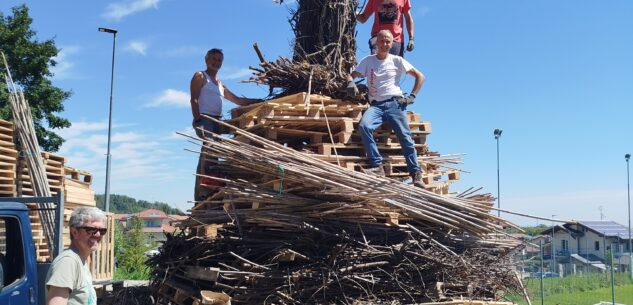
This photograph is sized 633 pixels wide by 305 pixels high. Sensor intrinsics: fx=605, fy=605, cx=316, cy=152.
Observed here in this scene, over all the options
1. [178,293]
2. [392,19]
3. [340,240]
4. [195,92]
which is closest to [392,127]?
[340,240]

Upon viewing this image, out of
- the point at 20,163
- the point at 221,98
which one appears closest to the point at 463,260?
the point at 221,98

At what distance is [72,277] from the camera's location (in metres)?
3.39

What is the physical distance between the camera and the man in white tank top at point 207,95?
7781mm

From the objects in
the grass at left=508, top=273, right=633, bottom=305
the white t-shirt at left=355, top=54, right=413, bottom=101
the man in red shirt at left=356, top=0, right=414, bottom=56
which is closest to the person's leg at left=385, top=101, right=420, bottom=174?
the white t-shirt at left=355, top=54, right=413, bottom=101

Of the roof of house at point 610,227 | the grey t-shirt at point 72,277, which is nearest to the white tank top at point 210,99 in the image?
the grey t-shirt at point 72,277

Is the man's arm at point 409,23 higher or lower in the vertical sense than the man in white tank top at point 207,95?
higher

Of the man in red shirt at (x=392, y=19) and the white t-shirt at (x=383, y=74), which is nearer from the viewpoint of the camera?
the white t-shirt at (x=383, y=74)

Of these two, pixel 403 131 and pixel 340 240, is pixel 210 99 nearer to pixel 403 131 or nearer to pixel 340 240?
pixel 403 131

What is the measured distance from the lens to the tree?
21453mm

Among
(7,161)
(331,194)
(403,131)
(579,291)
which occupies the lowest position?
(579,291)

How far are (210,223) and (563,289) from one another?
51.8 feet

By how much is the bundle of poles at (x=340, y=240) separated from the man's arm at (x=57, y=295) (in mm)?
2366

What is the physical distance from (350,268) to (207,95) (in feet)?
11.3

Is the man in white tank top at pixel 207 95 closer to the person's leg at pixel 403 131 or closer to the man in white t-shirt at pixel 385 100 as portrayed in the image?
the man in white t-shirt at pixel 385 100
